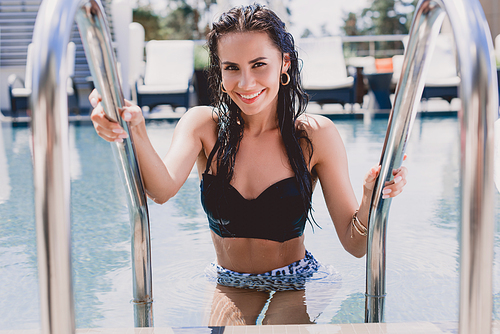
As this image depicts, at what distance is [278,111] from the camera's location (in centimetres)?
219

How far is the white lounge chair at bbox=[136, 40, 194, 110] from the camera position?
1005 centimetres

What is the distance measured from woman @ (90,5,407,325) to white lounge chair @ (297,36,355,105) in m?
7.57

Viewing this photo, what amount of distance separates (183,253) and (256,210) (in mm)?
1057

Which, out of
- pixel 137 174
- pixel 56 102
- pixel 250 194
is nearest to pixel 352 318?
pixel 250 194

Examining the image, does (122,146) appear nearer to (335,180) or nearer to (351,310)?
(335,180)

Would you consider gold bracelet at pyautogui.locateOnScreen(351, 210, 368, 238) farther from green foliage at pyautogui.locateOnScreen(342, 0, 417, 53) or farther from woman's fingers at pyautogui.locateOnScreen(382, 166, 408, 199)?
green foliage at pyautogui.locateOnScreen(342, 0, 417, 53)

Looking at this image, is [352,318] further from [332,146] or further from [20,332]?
[20,332]

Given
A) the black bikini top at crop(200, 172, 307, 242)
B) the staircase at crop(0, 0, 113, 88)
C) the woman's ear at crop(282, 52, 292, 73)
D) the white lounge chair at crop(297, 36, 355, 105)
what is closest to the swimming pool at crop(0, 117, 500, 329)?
the black bikini top at crop(200, 172, 307, 242)

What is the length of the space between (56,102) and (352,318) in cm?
161

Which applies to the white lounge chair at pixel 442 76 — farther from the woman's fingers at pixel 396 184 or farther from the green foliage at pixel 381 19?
the green foliage at pixel 381 19

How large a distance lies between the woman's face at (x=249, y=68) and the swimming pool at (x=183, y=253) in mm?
796

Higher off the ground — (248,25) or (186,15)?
(186,15)

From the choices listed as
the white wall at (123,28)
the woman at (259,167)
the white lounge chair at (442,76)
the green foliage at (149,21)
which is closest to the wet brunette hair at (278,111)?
the woman at (259,167)

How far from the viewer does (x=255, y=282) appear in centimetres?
210
